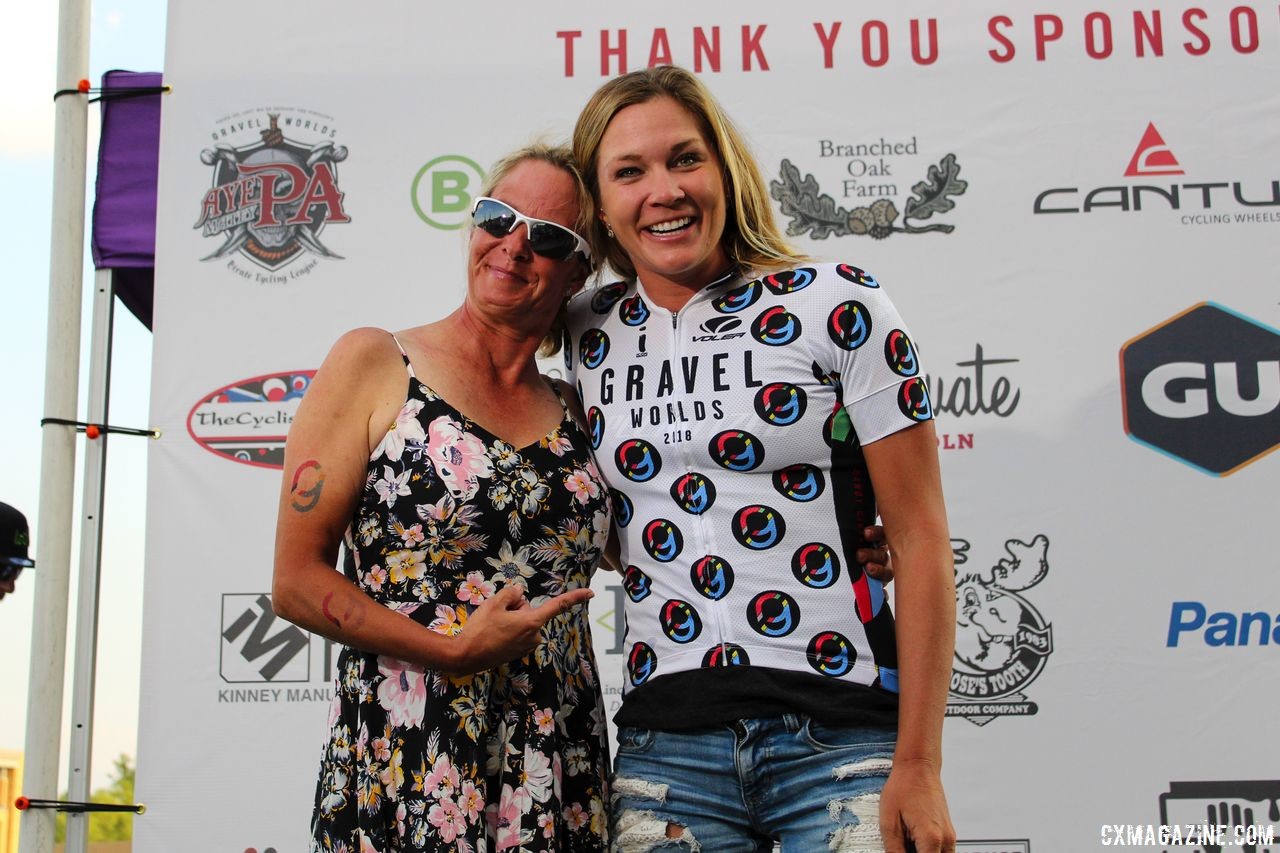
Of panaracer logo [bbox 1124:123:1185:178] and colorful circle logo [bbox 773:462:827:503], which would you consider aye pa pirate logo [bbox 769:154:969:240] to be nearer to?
panaracer logo [bbox 1124:123:1185:178]

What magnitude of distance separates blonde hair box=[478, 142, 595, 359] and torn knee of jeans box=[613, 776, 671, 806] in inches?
25.7

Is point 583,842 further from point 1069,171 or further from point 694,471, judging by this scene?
point 1069,171

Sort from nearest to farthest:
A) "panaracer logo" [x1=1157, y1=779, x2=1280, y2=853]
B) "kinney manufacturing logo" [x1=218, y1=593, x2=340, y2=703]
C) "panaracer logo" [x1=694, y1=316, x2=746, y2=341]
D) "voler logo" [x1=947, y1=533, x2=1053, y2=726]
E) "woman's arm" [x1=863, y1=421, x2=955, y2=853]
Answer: "woman's arm" [x1=863, y1=421, x2=955, y2=853] → "panaracer logo" [x1=694, y1=316, x2=746, y2=341] → "panaracer logo" [x1=1157, y1=779, x2=1280, y2=853] → "voler logo" [x1=947, y1=533, x2=1053, y2=726] → "kinney manufacturing logo" [x1=218, y1=593, x2=340, y2=703]

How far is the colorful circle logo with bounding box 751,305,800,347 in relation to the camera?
1.66 metres

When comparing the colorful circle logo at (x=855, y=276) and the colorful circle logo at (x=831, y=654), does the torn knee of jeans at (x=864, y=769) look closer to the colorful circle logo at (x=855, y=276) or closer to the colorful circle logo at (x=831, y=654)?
the colorful circle logo at (x=831, y=654)

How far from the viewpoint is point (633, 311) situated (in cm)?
184

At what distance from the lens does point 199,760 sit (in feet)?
10.5

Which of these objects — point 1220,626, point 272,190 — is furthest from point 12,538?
point 1220,626

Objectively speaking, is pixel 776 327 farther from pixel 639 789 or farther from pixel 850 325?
pixel 639 789

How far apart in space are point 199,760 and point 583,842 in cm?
190

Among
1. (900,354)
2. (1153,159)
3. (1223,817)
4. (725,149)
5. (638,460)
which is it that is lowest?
(1223,817)

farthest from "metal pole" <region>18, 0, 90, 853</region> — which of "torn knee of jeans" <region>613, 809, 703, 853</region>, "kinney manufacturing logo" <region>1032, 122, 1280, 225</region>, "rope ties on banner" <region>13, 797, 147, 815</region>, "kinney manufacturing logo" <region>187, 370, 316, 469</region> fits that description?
"kinney manufacturing logo" <region>1032, 122, 1280, 225</region>

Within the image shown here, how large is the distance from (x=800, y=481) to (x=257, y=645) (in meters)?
2.08

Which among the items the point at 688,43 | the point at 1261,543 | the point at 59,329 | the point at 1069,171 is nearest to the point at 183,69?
the point at 59,329
